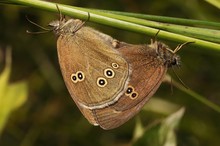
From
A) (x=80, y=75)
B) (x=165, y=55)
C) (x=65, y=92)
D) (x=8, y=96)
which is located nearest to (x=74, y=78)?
(x=80, y=75)

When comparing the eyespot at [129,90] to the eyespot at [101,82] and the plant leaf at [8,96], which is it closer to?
the eyespot at [101,82]

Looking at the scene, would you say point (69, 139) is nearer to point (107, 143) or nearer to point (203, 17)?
point (107, 143)

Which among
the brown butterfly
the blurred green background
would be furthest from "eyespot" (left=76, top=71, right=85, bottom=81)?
the blurred green background

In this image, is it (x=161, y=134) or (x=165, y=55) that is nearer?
(x=165, y=55)

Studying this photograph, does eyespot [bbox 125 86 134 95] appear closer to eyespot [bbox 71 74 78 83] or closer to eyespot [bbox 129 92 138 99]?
eyespot [bbox 129 92 138 99]

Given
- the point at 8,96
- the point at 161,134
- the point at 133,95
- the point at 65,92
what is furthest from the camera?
the point at 65,92

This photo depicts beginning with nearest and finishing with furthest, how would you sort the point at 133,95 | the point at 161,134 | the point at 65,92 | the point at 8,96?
the point at 133,95 < the point at 161,134 < the point at 8,96 < the point at 65,92

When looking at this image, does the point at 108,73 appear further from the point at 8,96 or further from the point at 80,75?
the point at 8,96
